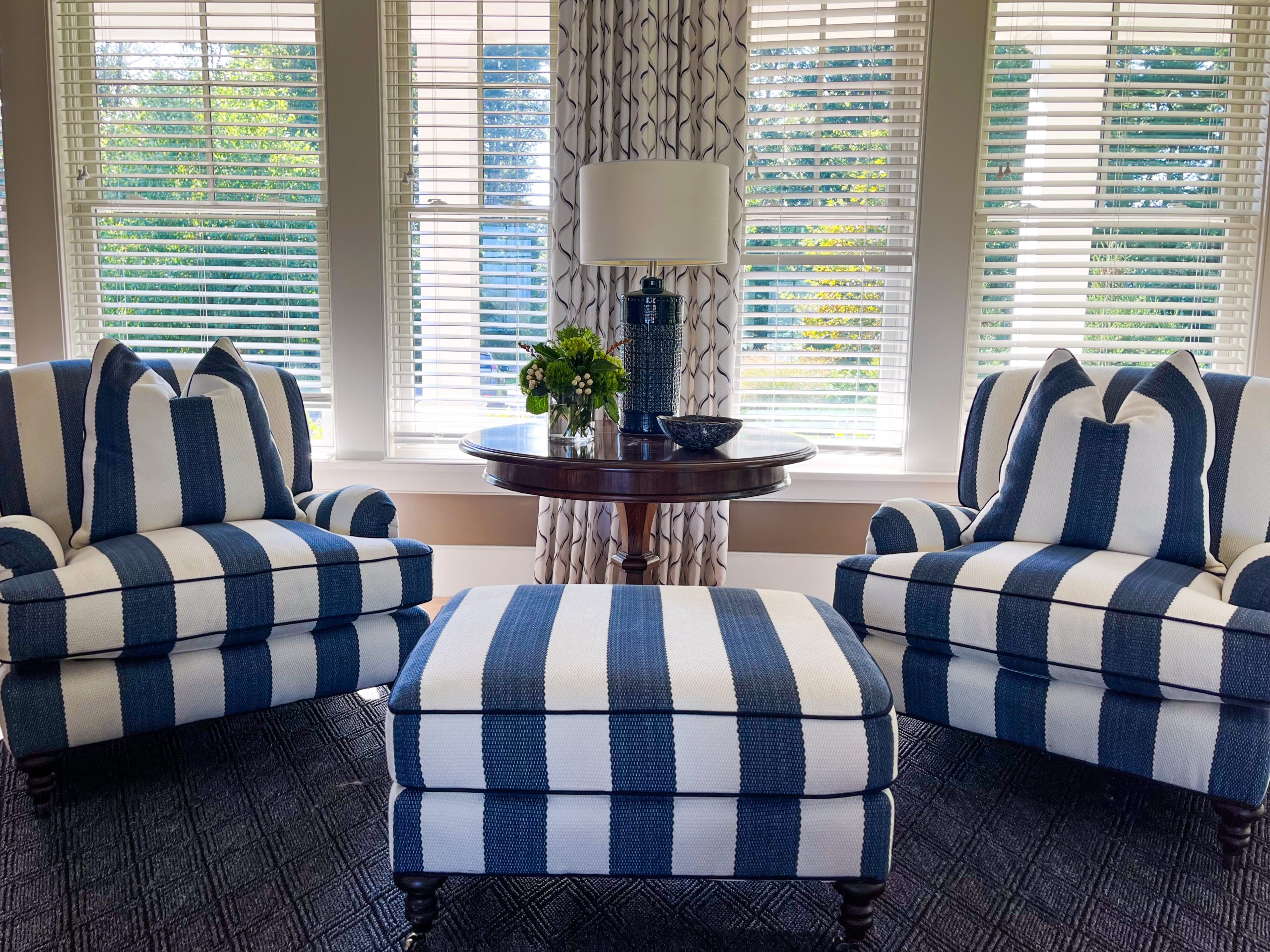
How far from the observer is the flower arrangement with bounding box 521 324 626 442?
2252 millimetres

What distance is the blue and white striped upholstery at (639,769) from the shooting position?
4.42 ft

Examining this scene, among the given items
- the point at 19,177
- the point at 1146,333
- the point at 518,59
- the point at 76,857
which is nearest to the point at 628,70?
the point at 518,59

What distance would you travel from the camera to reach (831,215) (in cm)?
305

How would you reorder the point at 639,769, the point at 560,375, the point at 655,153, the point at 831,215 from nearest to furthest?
the point at 639,769 → the point at 560,375 → the point at 655,153 → the point at 831,215

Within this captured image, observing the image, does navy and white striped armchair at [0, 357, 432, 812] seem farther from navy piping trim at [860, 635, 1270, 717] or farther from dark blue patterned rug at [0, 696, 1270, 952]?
navy piping trim at [860, 635, 1270, 717]

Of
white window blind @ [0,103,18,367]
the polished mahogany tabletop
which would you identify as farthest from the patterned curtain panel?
white window blind @ [0,103,18,367]

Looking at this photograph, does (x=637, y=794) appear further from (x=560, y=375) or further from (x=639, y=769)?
(x=560, y=375)

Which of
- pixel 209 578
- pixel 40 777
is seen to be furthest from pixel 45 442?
pixel 40 777

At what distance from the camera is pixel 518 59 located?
9.97 ft

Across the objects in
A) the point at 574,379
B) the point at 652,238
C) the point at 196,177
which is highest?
the point at 196,177

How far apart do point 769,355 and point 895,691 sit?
143 cm

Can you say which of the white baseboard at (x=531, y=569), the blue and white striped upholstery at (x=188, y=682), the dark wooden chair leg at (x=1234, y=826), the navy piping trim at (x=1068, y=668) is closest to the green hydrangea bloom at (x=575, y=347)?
the blue and white striped upholstery at (x=188, y=682)

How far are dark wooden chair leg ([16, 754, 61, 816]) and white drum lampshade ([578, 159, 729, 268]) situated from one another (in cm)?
165

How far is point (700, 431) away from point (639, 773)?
962mm
